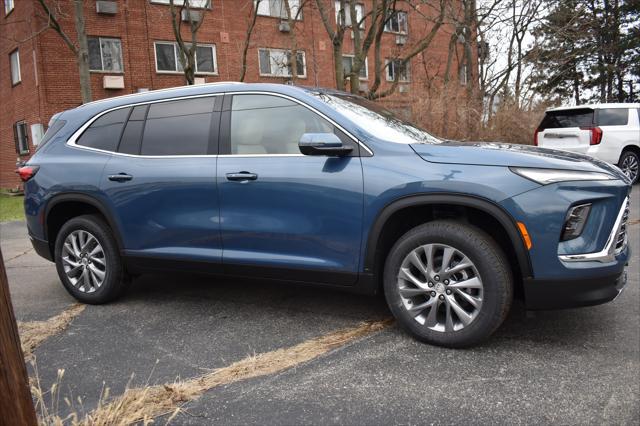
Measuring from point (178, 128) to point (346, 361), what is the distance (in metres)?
2.31

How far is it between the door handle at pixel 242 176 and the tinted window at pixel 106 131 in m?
1.32

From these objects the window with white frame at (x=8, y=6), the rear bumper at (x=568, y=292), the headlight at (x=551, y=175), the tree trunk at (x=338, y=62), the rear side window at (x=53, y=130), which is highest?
the window with white frame at (x=8, y=6)

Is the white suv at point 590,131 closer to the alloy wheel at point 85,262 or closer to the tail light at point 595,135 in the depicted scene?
the tail light at point 595,135

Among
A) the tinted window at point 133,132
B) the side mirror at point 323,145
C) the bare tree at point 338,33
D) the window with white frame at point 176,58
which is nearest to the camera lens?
the side mirror at point 323,145

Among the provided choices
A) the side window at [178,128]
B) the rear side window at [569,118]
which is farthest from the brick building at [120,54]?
the side window at [178,128]

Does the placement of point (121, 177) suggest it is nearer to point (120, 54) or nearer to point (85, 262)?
point (85, 262)

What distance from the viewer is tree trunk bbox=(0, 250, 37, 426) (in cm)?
149

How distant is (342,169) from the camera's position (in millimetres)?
3422

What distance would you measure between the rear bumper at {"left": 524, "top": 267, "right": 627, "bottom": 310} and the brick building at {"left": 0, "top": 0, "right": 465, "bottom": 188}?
13.8 meters

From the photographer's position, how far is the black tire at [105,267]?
4.38 meters

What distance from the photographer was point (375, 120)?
→ 3.77 metres

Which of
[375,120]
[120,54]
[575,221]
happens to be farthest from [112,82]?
[575,221]

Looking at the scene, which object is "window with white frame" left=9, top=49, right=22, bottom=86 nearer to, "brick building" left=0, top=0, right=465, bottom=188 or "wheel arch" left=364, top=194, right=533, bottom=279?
"brick building" left=0, top=0, right=465, bottom=188

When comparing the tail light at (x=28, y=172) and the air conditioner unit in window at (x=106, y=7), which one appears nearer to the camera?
the tail light at (x=28, y=172)
